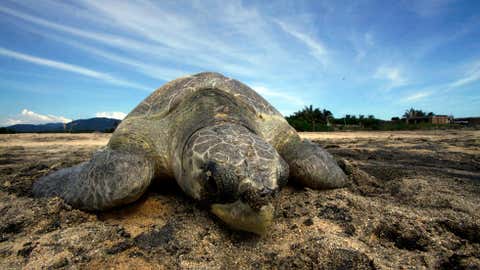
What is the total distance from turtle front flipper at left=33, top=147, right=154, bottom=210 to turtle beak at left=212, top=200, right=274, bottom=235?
772 millimetres

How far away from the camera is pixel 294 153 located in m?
2.84

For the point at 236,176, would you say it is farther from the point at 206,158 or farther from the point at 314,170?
the point at 314,170

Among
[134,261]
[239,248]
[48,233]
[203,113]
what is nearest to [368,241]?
[239,248]

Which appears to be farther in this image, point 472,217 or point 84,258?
point 472,217

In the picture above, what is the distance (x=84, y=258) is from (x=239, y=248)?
0.94 meters

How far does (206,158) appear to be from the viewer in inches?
68.5

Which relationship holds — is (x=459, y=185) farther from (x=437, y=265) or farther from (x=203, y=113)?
(x=203, y=113)

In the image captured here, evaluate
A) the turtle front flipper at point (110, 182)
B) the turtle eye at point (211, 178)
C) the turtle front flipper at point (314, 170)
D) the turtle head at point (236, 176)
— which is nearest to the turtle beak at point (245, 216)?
the turtle head at point (236, 176)

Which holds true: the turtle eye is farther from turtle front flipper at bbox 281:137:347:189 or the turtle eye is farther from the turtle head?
turtle front flipper at bbox 281:137:347:189

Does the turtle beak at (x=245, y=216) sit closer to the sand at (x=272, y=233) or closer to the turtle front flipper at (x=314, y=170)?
the sand at (x=272, y=233)

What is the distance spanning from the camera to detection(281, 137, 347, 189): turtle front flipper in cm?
259

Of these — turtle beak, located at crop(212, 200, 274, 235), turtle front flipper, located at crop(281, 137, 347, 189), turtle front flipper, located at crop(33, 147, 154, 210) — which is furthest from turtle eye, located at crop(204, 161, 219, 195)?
turtle front flipper, located at crop(281, 137, 347, 189)

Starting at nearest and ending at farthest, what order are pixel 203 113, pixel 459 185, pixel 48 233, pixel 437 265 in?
pixel 437 265 → pixel 48 233 → pixel 203 113 → pixel 459 185

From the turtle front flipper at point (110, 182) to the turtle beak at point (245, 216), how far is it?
772 millimetres
